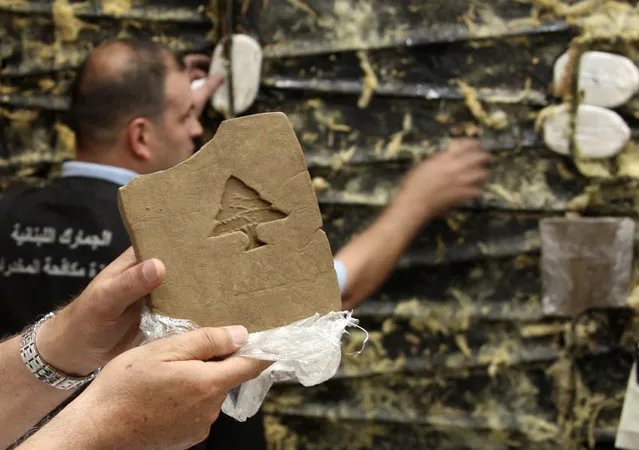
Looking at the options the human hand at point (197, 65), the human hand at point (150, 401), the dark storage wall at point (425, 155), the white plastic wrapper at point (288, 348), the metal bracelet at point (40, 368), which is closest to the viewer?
the human hand at point (150, 401)

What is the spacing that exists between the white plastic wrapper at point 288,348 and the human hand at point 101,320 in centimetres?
4

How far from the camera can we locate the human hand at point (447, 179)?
1.52m

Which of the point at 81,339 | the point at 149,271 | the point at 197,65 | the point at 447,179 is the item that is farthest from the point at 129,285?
the point at 197,65

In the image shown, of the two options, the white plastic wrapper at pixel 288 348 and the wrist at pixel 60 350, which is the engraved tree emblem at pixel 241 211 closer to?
the white plastic wrapper at pixel 288 348

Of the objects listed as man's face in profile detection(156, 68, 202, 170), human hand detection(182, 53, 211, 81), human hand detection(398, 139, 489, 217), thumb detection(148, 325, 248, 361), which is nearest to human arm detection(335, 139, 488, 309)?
human hand detection(398, 139, 489, 217)

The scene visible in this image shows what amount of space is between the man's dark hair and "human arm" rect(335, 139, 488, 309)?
0.49 metres

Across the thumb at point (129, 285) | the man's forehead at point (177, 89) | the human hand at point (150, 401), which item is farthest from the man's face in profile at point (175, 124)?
the human hand at point (150, 401)

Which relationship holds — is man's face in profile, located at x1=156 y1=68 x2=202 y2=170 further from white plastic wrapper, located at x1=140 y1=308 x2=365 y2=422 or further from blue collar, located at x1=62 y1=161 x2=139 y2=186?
white plastic wrapper, located at x1=140 y1=308 x2=365 y2=422

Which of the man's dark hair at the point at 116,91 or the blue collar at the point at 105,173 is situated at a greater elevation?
the man's dark hair at the point at 116,91

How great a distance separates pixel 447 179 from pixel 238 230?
704 millimetres

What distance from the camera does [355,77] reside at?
1.64m

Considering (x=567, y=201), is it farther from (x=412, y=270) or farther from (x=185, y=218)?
(x=185, y=218)

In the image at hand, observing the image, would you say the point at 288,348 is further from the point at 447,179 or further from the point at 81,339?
the point at 447,179

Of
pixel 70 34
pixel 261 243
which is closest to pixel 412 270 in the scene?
pixel 261 243
